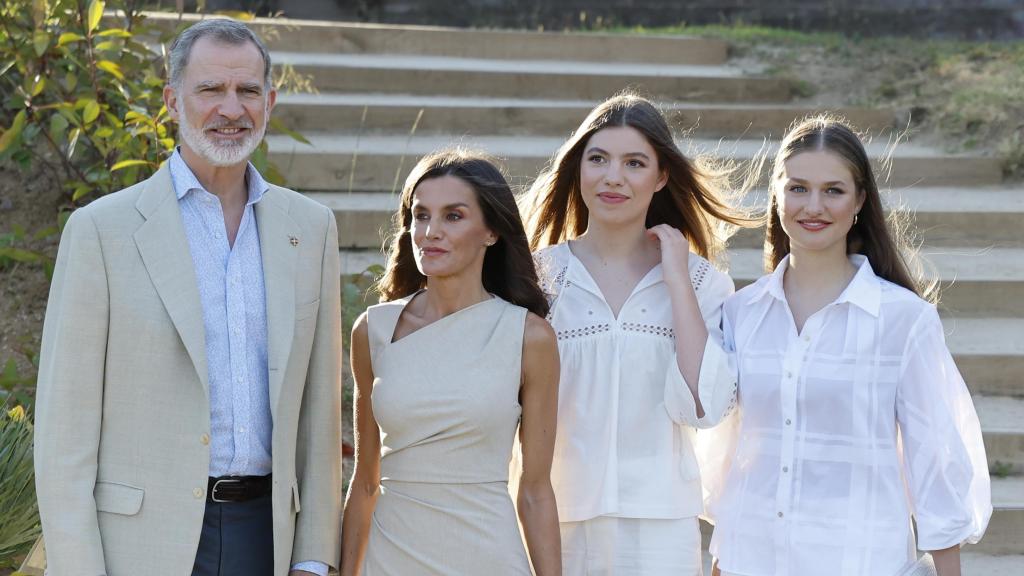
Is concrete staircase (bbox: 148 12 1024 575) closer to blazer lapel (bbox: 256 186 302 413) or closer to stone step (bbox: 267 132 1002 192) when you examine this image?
stone step (bbox: 267 132 1002 192)

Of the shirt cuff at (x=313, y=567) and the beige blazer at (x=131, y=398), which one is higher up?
the beige blazer at (x=131, y=398)

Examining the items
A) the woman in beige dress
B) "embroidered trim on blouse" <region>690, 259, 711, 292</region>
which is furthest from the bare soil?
"embroidered trim on blouse" <region>690, 259, 711, 292</region>

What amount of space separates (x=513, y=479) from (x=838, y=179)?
1119 mm

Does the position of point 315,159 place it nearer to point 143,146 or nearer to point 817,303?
point 143,146

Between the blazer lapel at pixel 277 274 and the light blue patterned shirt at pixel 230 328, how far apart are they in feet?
0.09

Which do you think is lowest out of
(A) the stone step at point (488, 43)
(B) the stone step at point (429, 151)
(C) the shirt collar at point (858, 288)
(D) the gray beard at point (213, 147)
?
(C) the shirt collar at point (858, 288)

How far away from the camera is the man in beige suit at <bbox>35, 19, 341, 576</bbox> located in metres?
2.69

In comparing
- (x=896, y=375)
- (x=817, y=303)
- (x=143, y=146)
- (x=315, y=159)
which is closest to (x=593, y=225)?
(x=817, y=303)

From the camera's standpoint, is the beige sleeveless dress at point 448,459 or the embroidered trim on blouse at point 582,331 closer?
the beige sleeveless dress at point 448,459

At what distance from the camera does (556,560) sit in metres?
3.10

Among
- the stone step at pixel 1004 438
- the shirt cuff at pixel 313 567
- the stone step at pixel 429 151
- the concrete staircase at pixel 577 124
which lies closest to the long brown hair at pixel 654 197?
the shirt cuff at pixel 313 567

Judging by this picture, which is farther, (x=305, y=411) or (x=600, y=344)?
(x=600, y=344)

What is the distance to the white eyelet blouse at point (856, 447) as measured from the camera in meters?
3.05

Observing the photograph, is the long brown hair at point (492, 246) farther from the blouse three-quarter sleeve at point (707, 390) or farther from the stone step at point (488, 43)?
the stone step at point (488, 43)
